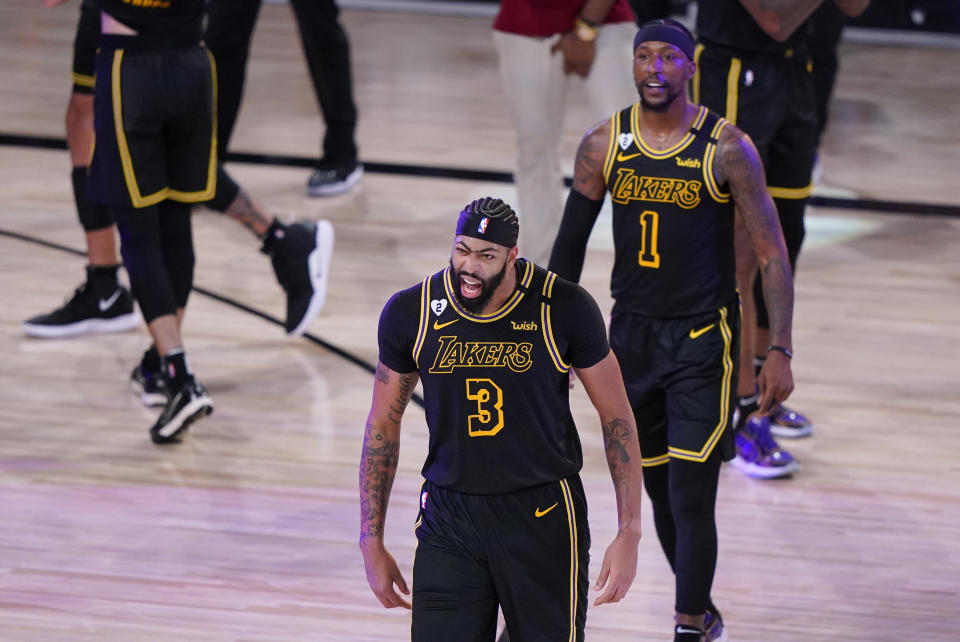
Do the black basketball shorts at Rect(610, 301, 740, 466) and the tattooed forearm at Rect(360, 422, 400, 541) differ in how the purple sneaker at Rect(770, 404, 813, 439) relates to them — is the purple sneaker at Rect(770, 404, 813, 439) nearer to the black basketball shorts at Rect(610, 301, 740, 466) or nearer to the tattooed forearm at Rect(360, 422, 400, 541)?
the black basketball shorts at Rect(610, 301, 740, 466)

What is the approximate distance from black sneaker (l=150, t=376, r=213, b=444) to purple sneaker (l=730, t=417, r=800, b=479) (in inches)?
72.6

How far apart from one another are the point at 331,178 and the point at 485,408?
4926 mm

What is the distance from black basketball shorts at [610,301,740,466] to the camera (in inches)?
140

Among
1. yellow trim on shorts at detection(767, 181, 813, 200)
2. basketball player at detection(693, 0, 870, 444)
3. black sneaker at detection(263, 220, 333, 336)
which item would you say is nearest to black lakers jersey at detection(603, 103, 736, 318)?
basketball player at detection(693, 0, 870, 444)

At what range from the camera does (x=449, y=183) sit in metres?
7.79

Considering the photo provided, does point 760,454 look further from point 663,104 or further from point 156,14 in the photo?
point 156,14

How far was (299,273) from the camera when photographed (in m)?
5.64

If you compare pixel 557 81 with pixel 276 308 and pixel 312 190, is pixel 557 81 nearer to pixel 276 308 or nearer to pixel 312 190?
pixel 276 308

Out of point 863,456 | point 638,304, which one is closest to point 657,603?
point 638,304

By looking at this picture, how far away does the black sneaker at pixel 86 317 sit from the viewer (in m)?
5.74

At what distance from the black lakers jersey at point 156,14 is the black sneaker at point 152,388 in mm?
1281

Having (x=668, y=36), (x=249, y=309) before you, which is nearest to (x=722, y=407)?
(x=668, y=36)

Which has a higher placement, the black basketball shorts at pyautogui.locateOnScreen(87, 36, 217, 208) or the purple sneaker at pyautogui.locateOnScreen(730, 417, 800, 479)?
the black basketball shorts at pyautogui.locateOnScreen(87, 36, 217, 208)

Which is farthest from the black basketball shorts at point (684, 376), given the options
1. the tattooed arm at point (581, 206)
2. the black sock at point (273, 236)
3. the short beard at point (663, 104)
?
the black sock at point (273, 236)
